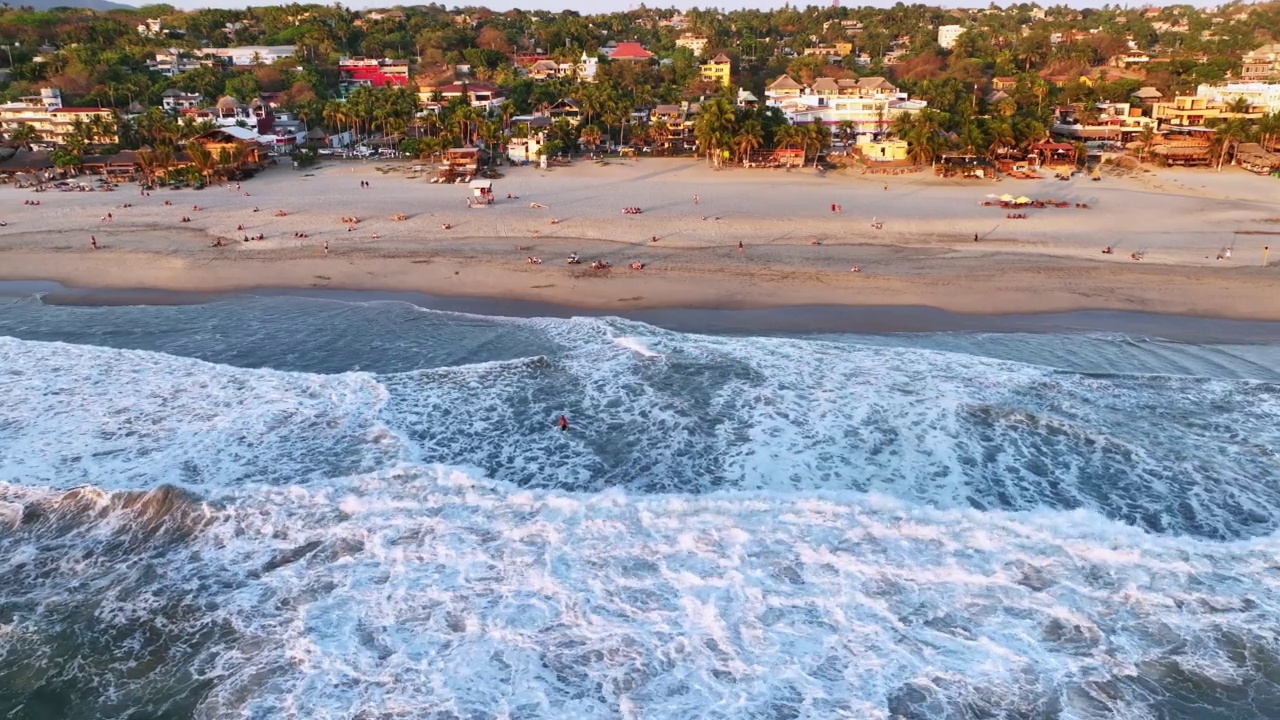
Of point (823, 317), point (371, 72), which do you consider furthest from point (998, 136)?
point (371, 72)

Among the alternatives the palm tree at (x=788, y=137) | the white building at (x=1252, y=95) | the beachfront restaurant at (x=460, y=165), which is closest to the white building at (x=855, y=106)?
the palm tree at (x=788, y=137)

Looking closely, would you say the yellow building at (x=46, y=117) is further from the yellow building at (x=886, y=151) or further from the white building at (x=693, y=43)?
the white building at (x=693, y=43)

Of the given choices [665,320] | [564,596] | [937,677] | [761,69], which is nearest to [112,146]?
[665,320]

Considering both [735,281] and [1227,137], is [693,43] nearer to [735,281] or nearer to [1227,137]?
[1227,137]

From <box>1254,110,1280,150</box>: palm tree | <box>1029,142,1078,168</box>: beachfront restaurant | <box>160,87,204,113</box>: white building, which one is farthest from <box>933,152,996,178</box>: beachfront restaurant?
<box>160,87,204,113</box>: white building

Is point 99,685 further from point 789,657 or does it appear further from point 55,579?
point 789,657
